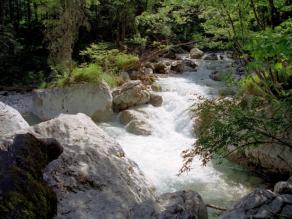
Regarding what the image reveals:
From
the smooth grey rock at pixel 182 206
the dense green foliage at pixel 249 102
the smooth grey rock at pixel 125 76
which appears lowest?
the smooth grey rock at pixel 125 76

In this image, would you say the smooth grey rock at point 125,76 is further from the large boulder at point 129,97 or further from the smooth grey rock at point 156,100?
the smooth grey rock at point 156,100

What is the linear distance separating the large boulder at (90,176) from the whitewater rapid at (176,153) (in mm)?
1502

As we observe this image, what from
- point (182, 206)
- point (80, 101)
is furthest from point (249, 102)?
point (80, 101)

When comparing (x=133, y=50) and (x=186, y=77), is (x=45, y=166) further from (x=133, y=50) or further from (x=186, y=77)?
(x=133, y=50)

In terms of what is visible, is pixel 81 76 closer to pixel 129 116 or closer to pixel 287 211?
pixel 129 116

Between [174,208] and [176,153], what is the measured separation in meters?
5.28

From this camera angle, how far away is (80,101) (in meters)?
11.4

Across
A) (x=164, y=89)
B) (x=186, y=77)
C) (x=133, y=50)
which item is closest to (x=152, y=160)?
(x=164, y=89)

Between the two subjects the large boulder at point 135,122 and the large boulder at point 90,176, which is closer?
the large boulder at point 90,176

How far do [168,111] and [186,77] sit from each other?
4.78 metres

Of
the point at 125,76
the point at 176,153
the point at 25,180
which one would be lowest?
the point at 176,153

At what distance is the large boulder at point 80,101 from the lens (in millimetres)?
11406

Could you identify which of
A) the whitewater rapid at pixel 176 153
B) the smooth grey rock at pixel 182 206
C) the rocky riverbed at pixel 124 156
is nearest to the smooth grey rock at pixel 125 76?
the rocky riverbed at pixel 124 156

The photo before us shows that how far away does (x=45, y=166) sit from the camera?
4270 mm
